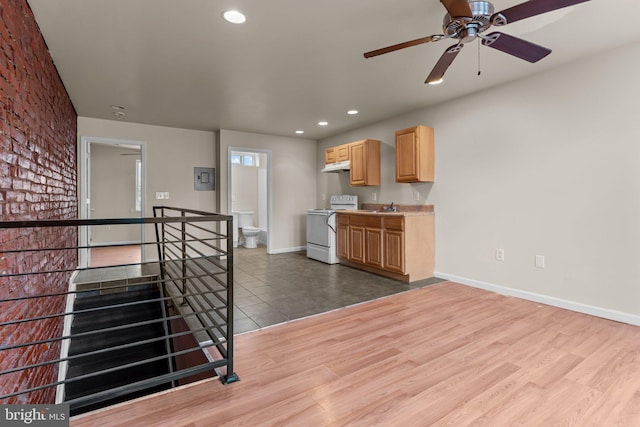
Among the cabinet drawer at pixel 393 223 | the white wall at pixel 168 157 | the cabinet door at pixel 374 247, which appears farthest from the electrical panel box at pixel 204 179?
the cabinet drawer at pixel 393 223

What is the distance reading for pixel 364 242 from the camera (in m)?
4.64

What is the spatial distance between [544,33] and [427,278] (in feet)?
9.63

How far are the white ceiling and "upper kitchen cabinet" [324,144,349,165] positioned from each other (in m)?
1.10

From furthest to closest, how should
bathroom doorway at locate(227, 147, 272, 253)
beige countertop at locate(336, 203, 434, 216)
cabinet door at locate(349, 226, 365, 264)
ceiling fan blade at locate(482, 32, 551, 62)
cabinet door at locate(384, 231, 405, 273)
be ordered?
bathroom doorway at locate(227, 147, 272, 253), cabinet door at locate(349, 226, 365, 264), beige countertop at locate(336, 203, 434, 216), cabinet door at locate(384, 231, 405, 273), ceiling fan blade at locate(482, 32, 551, 62)

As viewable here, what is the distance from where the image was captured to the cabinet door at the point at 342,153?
5.42 m

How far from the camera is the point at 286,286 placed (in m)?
3.84

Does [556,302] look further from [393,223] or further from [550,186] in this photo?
[393,223]

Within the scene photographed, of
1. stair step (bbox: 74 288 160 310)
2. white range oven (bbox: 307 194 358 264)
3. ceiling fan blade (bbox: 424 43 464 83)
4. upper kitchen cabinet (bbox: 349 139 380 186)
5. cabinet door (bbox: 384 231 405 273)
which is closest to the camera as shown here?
ceiling fan blade (bbox: 424 43 464 83)

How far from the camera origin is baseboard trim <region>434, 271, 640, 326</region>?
2734 millimetres

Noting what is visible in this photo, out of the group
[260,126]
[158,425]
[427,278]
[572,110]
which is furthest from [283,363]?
[260,126]

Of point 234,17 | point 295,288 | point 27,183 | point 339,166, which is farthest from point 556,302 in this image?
point 27,183

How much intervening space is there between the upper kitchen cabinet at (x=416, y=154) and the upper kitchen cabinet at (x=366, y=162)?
681mm

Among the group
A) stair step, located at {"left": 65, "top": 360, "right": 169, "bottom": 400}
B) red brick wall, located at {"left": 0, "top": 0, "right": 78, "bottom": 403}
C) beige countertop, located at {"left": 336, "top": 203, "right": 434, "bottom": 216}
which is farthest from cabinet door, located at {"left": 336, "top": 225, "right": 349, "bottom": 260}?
red brick wall, located at {"left": 0, "top": 0, "right": 78, "bottom": 403}

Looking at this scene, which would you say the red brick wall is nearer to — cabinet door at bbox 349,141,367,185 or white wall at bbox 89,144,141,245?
cabinet door at bbox 349,141,367,185
